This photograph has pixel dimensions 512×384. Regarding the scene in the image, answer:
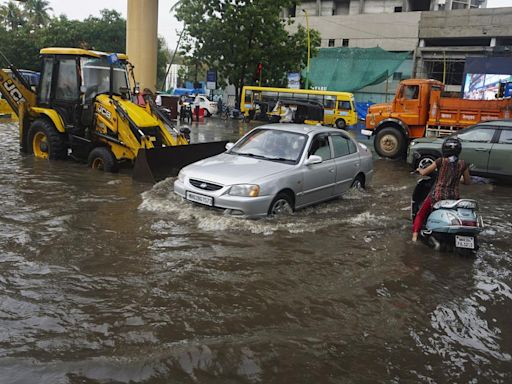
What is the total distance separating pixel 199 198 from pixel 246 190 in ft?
2.44

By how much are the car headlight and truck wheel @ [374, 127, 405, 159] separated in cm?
1028

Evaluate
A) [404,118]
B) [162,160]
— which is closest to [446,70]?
[404,118]

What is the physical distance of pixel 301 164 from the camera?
743 centimetres

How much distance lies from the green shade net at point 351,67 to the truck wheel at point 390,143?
68.5ft

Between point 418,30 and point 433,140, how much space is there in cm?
3817

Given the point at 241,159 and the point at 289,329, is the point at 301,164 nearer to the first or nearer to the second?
the point at 241,159

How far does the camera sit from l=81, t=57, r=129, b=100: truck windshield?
10.7m

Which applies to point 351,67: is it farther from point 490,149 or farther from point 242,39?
point 490,149

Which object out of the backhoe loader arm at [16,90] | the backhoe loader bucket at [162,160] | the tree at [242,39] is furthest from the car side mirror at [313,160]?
the tree at [242,39]

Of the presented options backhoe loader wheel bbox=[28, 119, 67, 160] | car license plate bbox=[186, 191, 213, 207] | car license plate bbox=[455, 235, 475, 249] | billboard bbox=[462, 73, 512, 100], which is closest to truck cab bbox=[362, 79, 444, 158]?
backhoe loader wheel bbox=[28, 119, 67, 160]

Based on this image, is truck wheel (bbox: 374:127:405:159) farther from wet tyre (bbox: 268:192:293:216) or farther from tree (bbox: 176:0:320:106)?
tree (bbox: 176:0:320:106)

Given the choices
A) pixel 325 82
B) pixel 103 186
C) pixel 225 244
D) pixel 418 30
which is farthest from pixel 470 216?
pixel 418 30

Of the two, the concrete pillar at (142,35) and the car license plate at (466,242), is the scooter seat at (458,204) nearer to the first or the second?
the car license plate at (466,242)

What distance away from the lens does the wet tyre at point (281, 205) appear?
6934 mm
